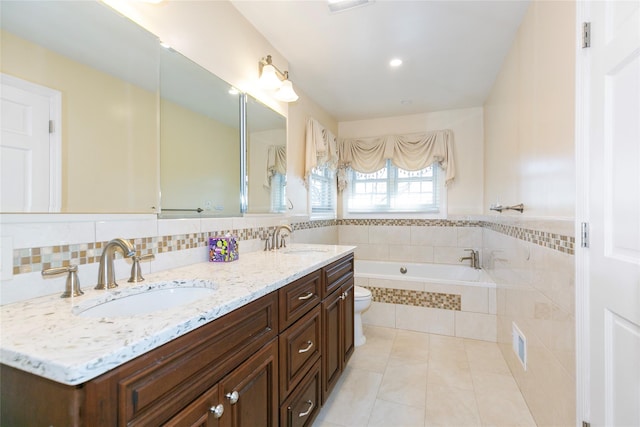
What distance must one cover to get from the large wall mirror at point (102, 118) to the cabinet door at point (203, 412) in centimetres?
77

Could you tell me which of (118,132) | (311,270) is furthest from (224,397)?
(118,132)

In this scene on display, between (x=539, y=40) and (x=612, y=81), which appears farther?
(x=539, y=40)

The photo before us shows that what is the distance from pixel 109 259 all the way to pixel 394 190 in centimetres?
348

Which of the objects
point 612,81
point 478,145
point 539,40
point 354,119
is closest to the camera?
point 612,81

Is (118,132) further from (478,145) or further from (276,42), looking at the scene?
(478,145)

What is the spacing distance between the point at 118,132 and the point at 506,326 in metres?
2.88

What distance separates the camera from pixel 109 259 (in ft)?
3.33

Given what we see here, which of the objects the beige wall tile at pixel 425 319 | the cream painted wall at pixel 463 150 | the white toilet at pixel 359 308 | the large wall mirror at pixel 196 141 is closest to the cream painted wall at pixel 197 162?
the large wall mirror at pixel 196 141

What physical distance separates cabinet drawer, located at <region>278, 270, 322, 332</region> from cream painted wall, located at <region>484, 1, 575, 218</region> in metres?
1.21

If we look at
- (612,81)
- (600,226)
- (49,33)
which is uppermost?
(49,33)

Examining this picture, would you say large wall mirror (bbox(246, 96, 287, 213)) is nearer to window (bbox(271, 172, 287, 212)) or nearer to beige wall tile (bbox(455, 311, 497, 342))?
window (bbox(271, 172, 287, 212))

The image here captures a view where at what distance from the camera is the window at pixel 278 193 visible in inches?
90.7

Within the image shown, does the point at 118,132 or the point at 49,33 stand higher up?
the point at 49,33

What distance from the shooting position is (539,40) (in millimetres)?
1613
